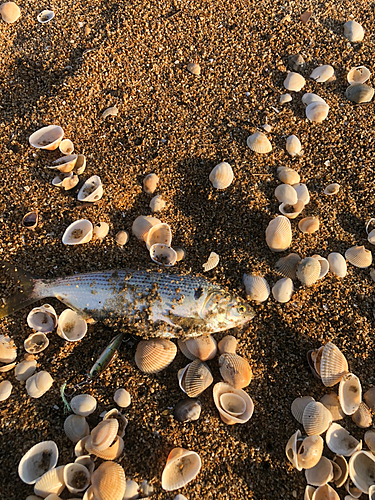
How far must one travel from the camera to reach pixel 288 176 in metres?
3.61

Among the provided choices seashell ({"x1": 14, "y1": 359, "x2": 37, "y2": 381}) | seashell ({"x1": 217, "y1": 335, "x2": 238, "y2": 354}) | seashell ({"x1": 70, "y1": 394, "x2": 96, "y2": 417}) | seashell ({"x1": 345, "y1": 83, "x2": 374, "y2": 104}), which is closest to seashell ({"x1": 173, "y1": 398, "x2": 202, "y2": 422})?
seashell ({"x1": 217, "y1": 335, "x2": 238, "y2": 354})

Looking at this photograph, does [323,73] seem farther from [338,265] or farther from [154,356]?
[154,356]

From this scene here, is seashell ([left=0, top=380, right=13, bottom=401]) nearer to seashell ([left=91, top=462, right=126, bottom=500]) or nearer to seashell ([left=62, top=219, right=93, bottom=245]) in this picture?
seashell ([left=91, top=462, right=126, bottom=500])

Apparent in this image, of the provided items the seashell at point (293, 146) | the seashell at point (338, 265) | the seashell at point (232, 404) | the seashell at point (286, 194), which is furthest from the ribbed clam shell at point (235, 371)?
the seashell at point (293, 146)

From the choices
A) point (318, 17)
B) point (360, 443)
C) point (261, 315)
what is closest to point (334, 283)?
point (261, 315)

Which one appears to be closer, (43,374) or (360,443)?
(360,443)

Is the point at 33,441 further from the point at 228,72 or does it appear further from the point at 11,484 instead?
the point at 228,72

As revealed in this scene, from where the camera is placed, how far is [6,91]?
4.11 metres

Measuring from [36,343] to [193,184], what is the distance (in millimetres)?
2161

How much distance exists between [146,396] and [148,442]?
337 millimetres

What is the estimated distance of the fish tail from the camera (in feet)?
9.76

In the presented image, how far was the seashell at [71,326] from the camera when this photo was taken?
2984 millimetres

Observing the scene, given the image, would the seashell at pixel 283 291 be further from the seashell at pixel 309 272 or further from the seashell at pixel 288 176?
the seashell at pixel 288 176

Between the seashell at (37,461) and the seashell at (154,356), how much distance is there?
2.86 ft
